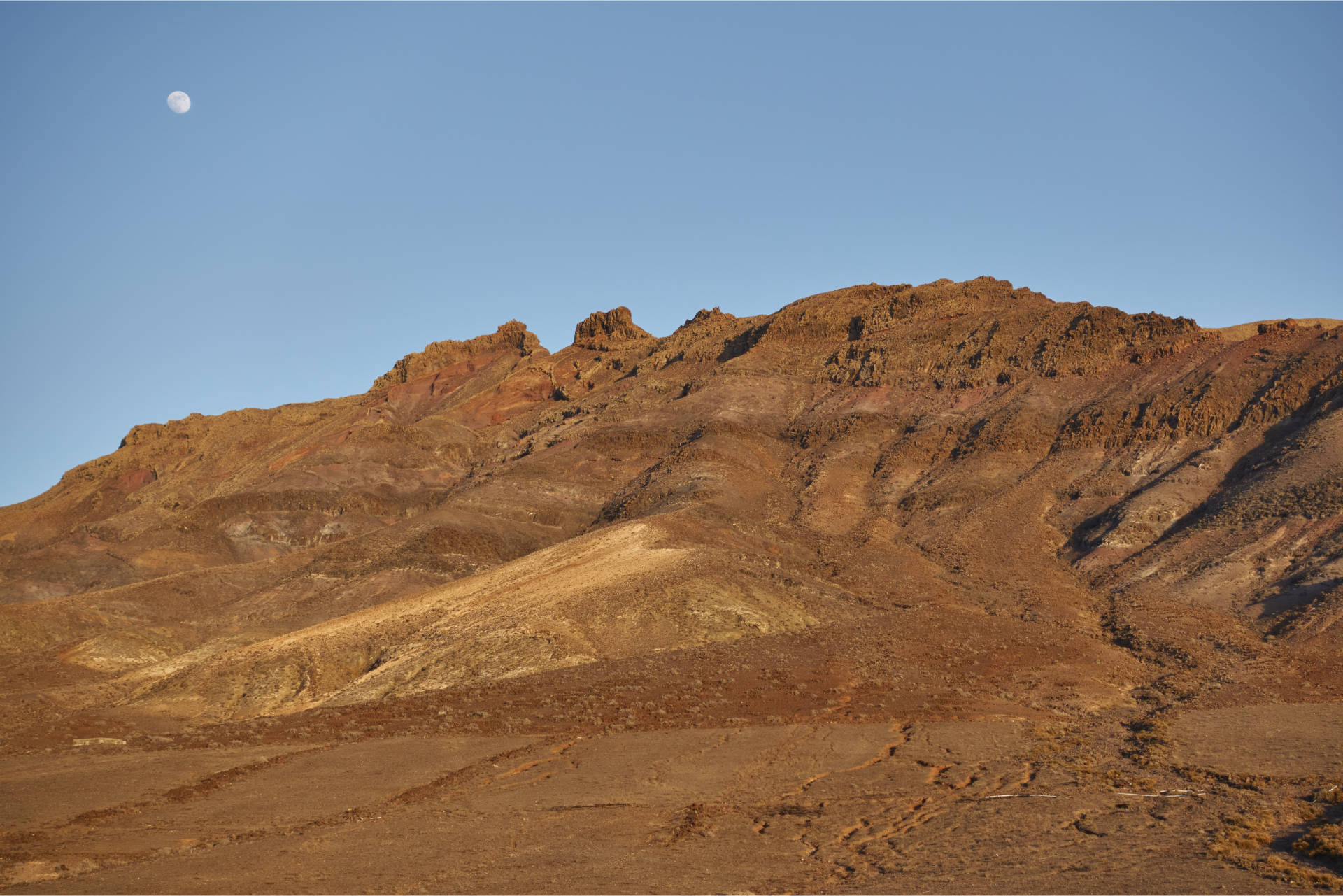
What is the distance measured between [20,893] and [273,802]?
19.6 ft

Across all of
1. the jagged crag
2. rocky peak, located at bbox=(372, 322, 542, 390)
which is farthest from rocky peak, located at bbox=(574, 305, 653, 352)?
the jagged crag

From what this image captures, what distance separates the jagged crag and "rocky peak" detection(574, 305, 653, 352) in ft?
65.6

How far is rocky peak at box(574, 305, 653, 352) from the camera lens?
108688 mm

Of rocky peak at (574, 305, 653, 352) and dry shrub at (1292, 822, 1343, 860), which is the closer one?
dry shrub at (1292, 822, 1343, 860)

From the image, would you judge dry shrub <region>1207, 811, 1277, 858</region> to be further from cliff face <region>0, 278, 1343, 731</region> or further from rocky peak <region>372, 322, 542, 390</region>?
rocky peak <region>372, 322, 542, 390</region>

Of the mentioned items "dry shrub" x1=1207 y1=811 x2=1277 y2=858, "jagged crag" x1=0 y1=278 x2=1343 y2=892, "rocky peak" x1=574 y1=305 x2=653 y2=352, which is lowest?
"dry shrub" x1=1207 y1=811 x2=1277 y2=858

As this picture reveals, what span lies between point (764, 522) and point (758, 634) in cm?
1766

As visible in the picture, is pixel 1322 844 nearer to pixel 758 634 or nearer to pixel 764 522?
pixel 758 634

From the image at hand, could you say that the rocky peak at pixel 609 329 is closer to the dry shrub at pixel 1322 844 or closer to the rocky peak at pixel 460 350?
the rocky peak at pixel 460 350

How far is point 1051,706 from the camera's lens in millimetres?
29625

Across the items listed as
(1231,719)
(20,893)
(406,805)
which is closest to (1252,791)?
(1231,719)

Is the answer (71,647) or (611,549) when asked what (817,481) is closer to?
(611,549)

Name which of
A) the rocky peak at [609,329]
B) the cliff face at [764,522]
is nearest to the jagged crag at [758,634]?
the cliff face at [764,522]

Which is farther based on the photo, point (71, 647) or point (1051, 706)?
point (71, 647)
